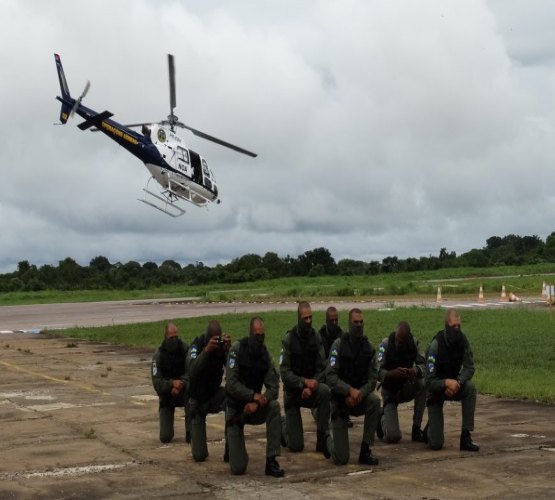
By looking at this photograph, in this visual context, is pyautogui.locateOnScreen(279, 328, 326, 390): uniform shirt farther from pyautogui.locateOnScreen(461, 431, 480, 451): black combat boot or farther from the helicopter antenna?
the helicopter antenna

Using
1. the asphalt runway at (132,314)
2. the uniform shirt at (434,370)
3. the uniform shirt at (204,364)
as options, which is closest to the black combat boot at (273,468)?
the uniform shirt at (204,364)

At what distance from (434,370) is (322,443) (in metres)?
1.82

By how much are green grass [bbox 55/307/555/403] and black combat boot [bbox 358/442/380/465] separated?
6.03m

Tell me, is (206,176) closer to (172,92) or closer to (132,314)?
(172,92)

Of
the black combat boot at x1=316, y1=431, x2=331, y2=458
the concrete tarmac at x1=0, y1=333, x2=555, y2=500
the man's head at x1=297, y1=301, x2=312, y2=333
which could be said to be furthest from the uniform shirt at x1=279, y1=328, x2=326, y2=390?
the concrete tarmac at x1=0, y1=333, x2=555, y2=500

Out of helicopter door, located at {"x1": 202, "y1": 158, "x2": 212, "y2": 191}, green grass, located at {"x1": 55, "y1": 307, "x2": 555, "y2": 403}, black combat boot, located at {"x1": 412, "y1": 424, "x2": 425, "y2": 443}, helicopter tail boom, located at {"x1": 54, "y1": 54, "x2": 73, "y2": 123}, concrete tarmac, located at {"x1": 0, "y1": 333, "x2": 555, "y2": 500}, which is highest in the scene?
helicopter tail boom, located at {"x1": 54, "y1": 54, "x2": 73, "y2": 123}

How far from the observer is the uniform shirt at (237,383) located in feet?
33.8

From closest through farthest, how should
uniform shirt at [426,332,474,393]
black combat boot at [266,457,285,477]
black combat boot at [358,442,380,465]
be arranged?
1. black combat boot at [266,457,285,477]
2. black combat boot at [358,442,380,465]
3. uniform shirt at [426,332,474,393]

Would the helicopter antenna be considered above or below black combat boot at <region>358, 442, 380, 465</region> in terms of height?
above

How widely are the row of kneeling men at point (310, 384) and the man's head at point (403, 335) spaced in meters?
0.01

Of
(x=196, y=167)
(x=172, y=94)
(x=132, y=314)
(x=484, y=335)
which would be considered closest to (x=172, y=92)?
(x=172, y=94)

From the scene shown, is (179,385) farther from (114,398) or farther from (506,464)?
(114,398)

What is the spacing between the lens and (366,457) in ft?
35.8

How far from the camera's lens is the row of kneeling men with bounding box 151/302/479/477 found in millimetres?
10484
